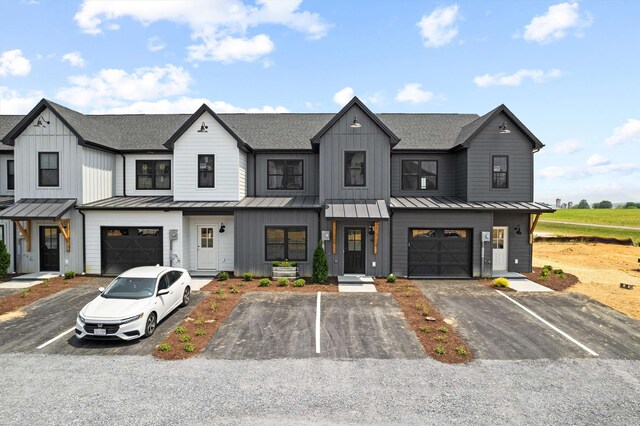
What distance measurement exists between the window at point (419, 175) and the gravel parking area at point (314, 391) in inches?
498

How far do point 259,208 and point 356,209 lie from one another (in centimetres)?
498

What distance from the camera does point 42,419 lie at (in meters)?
6.85

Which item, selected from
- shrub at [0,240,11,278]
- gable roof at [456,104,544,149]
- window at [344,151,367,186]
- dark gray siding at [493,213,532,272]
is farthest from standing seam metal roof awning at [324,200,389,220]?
shrub at [0,240,11,278]

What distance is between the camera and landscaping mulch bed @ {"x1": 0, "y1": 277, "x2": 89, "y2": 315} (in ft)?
46.0

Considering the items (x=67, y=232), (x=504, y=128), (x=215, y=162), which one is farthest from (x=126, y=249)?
(x=504, y=128)

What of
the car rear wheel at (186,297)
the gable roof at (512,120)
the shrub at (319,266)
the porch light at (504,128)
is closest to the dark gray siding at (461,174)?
the gable roof at (512,120)

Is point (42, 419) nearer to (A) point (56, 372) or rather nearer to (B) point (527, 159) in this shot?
(A) point (56, 372)

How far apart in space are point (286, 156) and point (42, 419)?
52.6ft

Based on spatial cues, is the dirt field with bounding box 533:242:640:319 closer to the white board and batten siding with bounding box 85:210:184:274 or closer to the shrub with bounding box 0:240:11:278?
the white board and batten siding with bounding box 85:210:184:274

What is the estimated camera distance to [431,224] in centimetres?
1858

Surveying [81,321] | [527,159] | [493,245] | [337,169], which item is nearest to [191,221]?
[337,169]

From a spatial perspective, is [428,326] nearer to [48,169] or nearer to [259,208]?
[259,208]

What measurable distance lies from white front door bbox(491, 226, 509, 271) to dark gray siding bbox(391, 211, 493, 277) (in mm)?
1712

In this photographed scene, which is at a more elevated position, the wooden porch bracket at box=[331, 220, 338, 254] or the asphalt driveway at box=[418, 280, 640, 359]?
the wooden porch bracket at box=[331, 220, 338, 254]
